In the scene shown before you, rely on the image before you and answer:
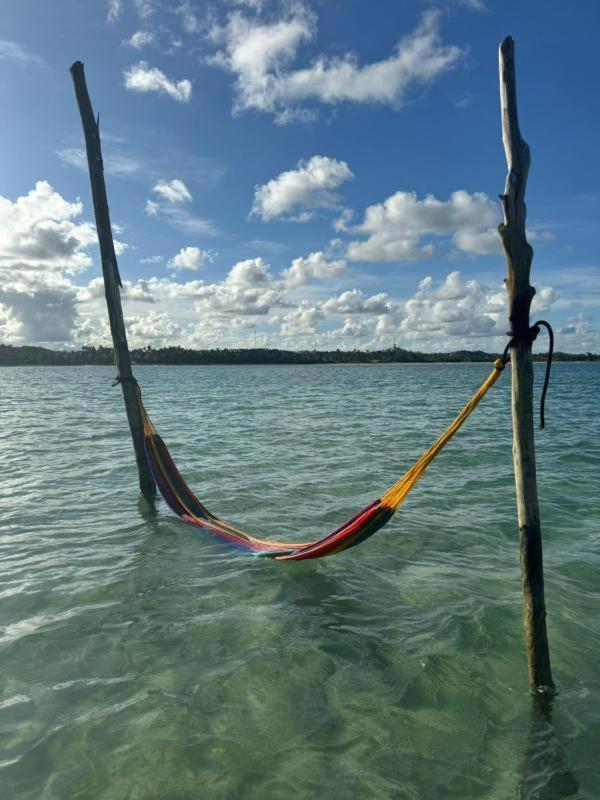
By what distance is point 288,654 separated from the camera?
492 cm

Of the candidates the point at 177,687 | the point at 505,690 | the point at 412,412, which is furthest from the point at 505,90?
the point at 412,412

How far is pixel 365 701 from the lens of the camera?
4270 mm

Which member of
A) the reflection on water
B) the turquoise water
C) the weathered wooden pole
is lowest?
the reflection on water

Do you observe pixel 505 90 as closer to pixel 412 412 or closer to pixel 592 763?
pixel 592 763

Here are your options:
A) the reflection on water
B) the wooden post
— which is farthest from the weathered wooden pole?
the wooden post

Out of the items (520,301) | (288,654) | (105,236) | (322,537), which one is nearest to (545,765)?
(288,654)

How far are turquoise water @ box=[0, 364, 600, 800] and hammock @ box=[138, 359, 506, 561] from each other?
0.26 m

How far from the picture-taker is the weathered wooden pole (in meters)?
4.03

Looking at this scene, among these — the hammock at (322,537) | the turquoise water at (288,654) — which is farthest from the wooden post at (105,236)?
the turquoise water at (288,654)

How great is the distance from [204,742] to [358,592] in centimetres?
283

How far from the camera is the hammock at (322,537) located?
484 cm

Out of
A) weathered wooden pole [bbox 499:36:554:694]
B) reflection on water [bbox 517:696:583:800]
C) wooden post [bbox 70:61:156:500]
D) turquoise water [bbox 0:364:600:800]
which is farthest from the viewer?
wooden post [bbox 70:61:156:500]

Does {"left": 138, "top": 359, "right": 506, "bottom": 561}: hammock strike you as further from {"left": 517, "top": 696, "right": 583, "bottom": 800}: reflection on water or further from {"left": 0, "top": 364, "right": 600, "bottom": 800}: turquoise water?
{"left": 517, "top": 696, "right": 583, "bottom": 800}: reflection on water

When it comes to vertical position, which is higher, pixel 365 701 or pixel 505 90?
pixel 505 90
